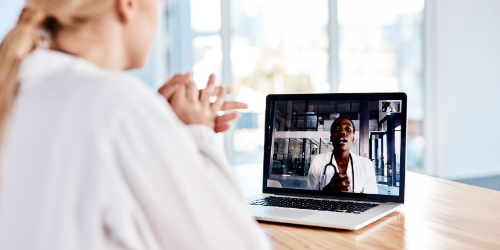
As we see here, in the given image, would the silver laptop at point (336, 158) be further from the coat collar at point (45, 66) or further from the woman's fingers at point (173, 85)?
the coat collar at point (45, 66)

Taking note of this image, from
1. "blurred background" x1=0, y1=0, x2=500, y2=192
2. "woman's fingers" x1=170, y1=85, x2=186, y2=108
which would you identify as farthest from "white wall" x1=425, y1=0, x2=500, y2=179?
"woman's fingers" x1=170, y1=85, x2=186, y2=108

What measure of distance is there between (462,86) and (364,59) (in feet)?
3.63

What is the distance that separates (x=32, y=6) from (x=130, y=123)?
232 mm

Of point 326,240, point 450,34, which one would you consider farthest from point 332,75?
point 326,240

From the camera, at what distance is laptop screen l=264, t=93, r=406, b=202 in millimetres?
1186

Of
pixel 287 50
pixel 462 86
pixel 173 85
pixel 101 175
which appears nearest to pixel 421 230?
pixel 173 85

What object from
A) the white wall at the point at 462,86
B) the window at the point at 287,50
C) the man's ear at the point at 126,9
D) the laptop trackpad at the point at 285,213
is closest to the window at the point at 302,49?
the window at the point at 287,50


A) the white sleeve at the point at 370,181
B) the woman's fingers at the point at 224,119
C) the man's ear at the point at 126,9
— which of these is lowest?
the white sleeve at the point at 370,181

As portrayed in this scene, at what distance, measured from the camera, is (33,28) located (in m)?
0.59

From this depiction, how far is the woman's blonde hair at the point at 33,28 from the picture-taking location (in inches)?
22.0

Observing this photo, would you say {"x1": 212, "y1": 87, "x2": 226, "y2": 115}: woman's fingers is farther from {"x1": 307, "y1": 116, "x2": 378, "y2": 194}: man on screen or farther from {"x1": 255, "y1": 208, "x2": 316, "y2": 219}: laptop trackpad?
{"x1": 307, "y1": 116, "x2": 378, "y2": 194}: man on screen

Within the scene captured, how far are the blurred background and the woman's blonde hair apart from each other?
3.64m

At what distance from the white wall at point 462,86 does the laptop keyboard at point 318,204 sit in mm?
4176

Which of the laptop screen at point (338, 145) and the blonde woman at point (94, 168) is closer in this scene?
the blonde woman at point (94, 168)
